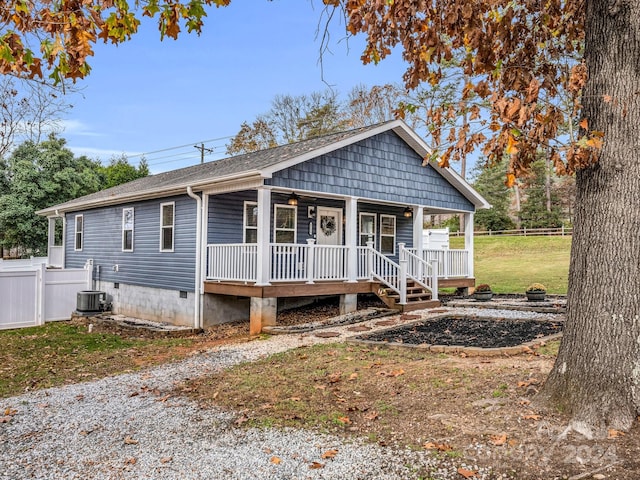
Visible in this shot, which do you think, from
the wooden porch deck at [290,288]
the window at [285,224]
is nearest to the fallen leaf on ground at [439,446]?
the wooden porch deck at [290,288]

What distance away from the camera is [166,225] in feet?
46.1

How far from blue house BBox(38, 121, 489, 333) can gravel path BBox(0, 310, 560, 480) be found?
5.77 m

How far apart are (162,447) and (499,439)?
2812mm

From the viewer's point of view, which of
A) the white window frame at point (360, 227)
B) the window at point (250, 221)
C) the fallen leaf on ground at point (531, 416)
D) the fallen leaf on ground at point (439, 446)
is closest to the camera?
the fallen leaf on ground at point (439, 446)

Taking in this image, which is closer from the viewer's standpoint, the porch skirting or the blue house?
the blue house

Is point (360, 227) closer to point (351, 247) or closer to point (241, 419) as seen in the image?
point (351, 247)

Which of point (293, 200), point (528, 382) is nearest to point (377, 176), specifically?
point (293, 200)

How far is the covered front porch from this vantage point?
36.8ft

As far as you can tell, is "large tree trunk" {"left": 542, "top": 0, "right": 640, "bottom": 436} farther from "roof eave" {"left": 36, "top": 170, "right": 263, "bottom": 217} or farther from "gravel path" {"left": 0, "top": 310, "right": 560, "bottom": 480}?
"roof eave" {"left": 36, "top": 170, "right": 263, "bottom": 217}

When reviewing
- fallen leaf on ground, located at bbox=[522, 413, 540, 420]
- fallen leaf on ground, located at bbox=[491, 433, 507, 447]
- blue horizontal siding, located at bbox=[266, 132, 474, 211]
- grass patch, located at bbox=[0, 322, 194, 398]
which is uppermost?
blue horizontal siding, located at bbox=[266, 132, 474, 211]

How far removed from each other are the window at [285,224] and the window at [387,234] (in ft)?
12.0

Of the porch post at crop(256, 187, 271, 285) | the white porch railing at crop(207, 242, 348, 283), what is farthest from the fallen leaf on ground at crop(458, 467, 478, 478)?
the white porch railing at crop(207, 242, 348, 283)

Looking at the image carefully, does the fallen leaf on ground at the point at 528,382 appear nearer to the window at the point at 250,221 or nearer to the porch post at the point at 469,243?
the window at the point at 250,221

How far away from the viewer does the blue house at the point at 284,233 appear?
11.6 m
